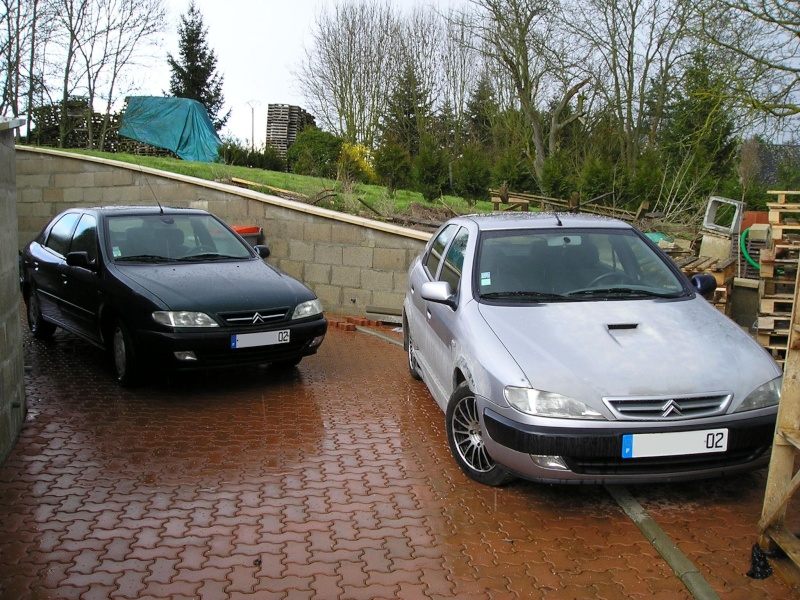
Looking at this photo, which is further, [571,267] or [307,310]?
[307,310]

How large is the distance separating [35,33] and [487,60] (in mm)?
18374

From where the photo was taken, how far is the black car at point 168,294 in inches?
261

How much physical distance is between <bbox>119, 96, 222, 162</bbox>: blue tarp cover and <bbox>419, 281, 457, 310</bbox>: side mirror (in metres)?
20.8

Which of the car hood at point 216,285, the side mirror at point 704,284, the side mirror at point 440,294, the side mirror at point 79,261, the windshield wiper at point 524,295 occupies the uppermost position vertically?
the side mirror at point 704,284

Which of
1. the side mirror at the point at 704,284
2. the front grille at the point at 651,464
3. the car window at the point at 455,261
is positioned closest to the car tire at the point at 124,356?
the car window at the point at 455,261

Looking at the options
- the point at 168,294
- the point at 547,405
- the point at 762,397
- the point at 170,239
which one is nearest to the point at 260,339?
the point at 168,294

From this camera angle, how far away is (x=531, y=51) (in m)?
28.5

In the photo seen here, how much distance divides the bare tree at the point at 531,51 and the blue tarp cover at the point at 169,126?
10617 mm

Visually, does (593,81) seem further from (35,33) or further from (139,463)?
(139,463)

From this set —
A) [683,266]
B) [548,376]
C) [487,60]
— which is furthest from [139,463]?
[487,60]

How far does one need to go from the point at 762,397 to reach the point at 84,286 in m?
6.04

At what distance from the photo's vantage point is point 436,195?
17188 mm

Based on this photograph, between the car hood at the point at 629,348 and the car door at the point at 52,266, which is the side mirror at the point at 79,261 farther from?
the car hood at the point at 629,348

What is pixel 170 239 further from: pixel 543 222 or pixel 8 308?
pixel 543 222
